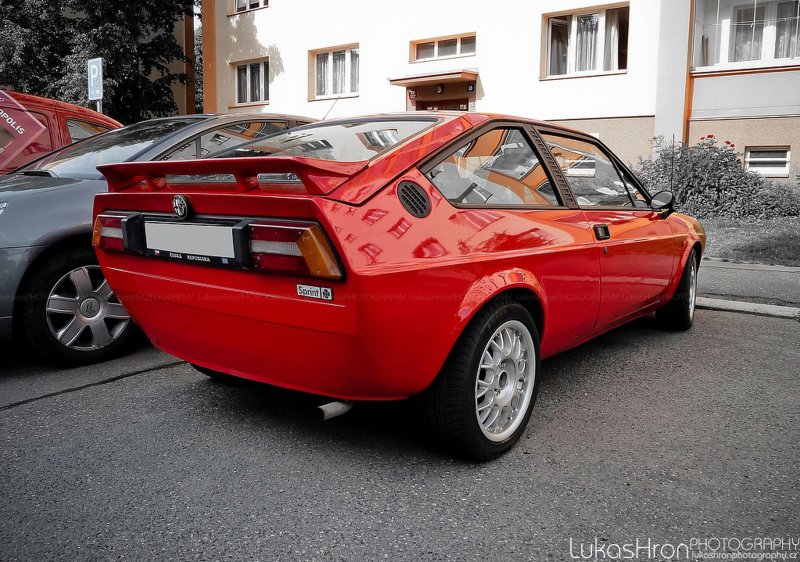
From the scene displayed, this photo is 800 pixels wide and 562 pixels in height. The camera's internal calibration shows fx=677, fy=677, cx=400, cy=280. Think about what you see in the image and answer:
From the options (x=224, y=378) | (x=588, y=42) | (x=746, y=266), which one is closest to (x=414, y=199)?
(x=224, y=378)

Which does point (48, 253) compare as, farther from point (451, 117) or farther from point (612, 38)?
point (612, 38)

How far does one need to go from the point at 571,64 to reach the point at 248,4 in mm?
10480

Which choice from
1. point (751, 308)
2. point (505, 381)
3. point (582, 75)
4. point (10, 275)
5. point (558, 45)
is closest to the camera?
point (505, 381)

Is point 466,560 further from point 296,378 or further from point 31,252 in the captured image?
point 31,252

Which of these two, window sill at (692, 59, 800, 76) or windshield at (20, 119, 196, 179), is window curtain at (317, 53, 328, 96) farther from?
windshield at (20, 119, 196, 179)

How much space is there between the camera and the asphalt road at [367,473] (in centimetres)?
217

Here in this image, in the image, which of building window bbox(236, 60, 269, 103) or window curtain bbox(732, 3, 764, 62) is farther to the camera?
building window bbox(236, 60, 269, 103)

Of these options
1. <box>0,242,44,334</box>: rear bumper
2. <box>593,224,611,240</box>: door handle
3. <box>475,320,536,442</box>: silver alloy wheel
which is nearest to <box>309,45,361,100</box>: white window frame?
<box>0,242,44,334</box>: rear bumper

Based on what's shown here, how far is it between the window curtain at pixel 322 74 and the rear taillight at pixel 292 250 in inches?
664

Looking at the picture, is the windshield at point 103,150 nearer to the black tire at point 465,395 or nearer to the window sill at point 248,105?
the black tire at point 465,395

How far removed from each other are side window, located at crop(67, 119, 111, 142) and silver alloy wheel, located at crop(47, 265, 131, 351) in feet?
7.91

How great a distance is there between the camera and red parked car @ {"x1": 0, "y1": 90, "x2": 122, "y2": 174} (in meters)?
5.52

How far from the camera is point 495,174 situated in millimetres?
2943

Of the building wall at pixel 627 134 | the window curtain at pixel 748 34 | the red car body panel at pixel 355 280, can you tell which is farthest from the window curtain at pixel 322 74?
the red car body panel at pixel 355 280
